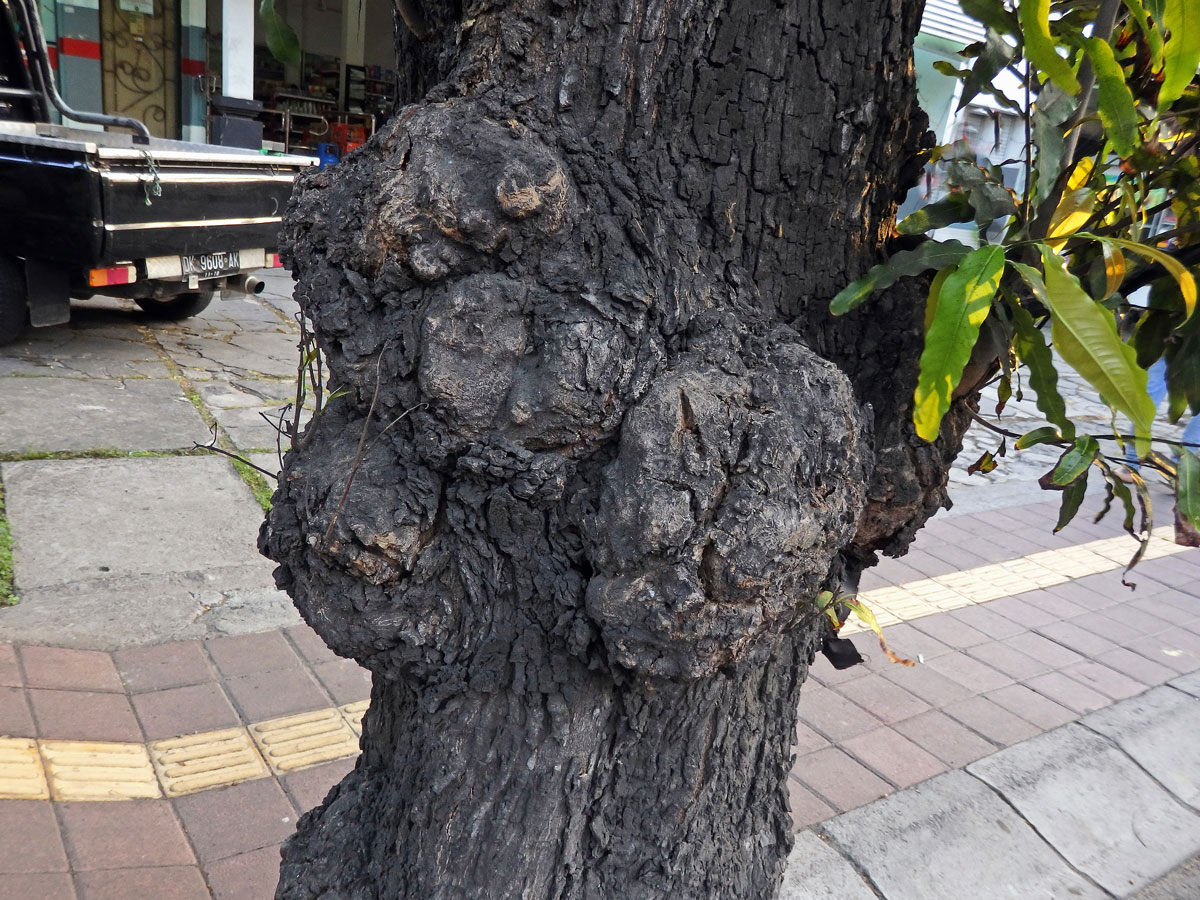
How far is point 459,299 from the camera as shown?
1188 millimetres

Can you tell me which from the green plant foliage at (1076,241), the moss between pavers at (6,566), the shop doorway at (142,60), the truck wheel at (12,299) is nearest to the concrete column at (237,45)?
the shop doorway at (142,60)

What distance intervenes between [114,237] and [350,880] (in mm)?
5204

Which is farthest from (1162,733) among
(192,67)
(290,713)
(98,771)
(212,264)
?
(192,67)

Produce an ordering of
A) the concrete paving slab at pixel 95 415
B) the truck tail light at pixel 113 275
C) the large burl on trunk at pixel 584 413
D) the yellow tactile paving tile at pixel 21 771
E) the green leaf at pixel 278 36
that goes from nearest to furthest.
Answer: the large burl on trunk at pixel 584 413 → the green leaf at pixel 278 36 → the yellow tactile paving tile at pixel 21 771 → the concrete paving slab at pixel 95 415 → the truck tail light at pixel 113 275

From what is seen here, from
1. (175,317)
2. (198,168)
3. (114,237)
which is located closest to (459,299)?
(114,237)

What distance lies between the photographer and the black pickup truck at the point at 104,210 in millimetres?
5461

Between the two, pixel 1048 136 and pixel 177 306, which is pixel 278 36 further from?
pixel 177 306

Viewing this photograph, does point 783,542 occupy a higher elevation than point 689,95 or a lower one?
lower

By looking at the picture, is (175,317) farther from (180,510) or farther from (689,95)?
(689,95)

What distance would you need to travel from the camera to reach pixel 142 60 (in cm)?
1237

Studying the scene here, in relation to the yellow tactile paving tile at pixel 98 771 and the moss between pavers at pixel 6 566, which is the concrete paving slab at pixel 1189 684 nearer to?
the yellow tactile paving tile at pixel 98 771

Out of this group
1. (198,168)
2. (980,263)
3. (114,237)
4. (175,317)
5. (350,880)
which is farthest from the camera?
(175,317)

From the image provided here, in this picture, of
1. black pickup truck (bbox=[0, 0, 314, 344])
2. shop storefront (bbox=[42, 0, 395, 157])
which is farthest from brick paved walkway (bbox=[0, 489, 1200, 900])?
shop storefront (bbox=[42, 0, 395, 157])

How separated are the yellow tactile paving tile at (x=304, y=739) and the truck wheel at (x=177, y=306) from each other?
214 inches
